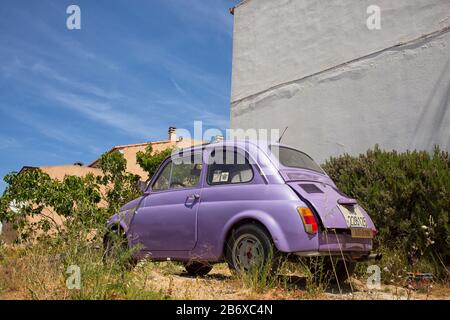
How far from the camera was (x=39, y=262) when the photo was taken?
503 centimetres

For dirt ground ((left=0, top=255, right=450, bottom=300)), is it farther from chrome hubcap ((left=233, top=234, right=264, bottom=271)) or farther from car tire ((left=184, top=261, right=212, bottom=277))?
car tire ((left=184, top=261, right=212, bottom=277))

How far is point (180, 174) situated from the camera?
6641 mm

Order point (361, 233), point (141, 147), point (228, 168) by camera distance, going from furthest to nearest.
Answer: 1. point (141, 147)
2. point (228, 168)
3. point (361, 233)

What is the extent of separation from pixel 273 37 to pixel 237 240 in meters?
10.4

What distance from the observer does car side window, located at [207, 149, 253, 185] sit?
18.9 feet

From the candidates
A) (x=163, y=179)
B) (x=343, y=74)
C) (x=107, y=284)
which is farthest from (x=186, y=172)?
(x=343, y=74)

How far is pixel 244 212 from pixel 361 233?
1415 mm

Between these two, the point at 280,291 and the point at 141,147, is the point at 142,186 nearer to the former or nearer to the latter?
the point at 280,291

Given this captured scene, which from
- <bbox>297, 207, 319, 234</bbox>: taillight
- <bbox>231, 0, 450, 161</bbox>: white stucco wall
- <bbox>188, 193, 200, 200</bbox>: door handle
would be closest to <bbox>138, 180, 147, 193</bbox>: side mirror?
<bbox>188, 193, 200, 200</bbox>: door handle

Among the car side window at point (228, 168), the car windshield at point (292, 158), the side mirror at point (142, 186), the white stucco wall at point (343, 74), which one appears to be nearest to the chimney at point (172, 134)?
the white stucco wall at point (343, 74)

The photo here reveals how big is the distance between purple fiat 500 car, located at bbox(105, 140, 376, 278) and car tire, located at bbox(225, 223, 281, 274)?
1 cm

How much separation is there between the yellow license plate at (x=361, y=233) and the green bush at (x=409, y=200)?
1.37m
